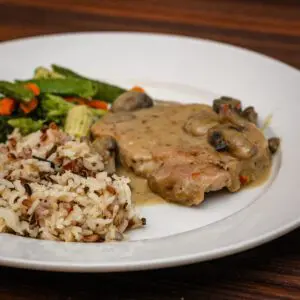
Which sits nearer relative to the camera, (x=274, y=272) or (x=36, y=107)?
(x=274, y=272)

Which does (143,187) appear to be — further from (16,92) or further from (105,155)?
(16,92)

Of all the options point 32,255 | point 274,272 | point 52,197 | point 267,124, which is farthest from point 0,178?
point 267,124

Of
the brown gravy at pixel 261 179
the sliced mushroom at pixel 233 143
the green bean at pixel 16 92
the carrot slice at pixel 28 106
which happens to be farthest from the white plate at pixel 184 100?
the carrot slice at pixel 28 106

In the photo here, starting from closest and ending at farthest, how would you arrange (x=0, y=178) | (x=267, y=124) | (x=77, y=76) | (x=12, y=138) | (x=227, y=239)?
(x=227, y=239)
(x=0, y=178)
(x=12, y=138)
(x=267, y=124)
(x=77, y=76)

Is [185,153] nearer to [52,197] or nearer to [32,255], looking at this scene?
[52,197]

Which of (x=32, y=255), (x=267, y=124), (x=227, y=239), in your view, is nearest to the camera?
(x=32, y=255)

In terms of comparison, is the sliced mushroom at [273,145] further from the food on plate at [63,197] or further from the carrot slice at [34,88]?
the carrot slice at [34,88]


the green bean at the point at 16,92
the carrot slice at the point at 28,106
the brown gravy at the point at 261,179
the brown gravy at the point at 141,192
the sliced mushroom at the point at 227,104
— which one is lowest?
the brown gravy at the point at 141,192
